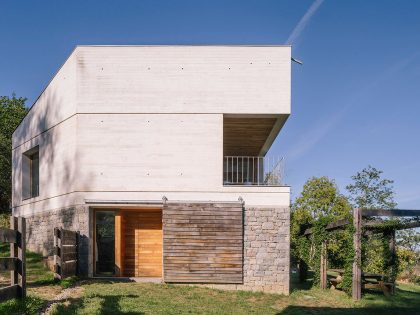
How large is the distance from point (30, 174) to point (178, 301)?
1036cm

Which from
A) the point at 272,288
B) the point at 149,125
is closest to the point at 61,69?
the point at 149,125

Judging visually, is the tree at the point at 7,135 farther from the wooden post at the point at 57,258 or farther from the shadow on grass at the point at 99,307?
the shadow on grass at the point at 99,307

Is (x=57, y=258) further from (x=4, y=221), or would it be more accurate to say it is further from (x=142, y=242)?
(x=4, y=221)

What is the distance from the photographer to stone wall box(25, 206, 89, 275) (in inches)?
510

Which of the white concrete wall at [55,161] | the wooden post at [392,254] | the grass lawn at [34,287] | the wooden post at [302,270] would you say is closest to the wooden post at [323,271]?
the wooden post at [392,254]

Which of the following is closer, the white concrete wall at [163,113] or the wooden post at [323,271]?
the white concrete wall at [163,113]

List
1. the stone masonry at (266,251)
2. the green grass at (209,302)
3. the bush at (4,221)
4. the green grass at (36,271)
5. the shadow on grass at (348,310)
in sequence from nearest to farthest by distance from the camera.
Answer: the green grass at (209,302) < the shadow on grass at (348,310) < the green grass at (36,271) < the stone masonry at (266,251) < the bush at (4,221)

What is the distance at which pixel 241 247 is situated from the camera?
12.6 metres

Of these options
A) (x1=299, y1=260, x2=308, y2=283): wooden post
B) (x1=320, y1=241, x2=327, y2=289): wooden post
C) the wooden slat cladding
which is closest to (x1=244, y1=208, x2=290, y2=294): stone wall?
the wooden slat cladding

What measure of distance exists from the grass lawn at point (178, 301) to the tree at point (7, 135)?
53.3ft

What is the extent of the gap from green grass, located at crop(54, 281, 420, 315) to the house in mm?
936

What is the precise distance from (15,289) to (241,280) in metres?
6.98

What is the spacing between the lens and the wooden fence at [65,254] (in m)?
11.5

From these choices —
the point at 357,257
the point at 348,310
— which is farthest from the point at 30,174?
the point at 348,310
